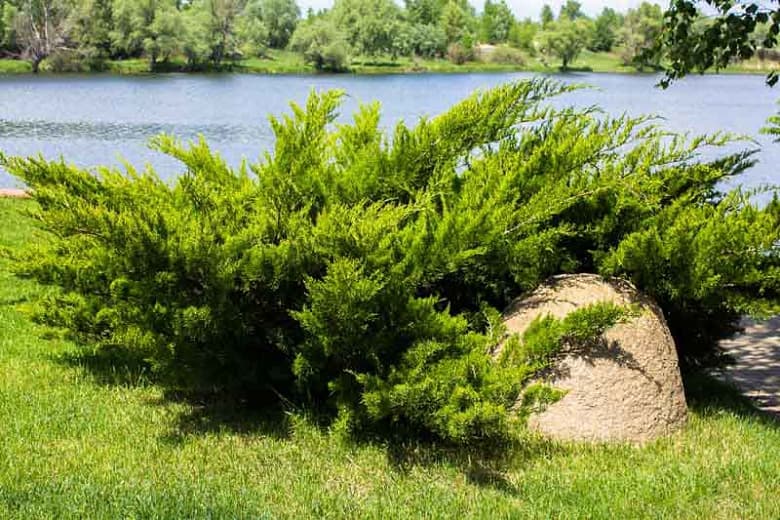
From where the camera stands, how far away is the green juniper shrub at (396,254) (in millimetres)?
4027

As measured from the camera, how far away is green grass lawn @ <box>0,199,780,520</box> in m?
3.60

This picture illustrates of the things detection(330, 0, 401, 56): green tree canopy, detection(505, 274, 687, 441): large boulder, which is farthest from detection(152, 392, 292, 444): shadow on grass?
detection(330, 0, 401, 56): green tree canopy

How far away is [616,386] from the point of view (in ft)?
14.4

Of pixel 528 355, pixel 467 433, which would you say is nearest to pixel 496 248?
pixel 528 355

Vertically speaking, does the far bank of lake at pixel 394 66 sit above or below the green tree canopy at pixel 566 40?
below

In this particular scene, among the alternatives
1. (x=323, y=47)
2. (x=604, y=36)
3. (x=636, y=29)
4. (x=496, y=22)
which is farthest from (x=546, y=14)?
(x=323, y=47)

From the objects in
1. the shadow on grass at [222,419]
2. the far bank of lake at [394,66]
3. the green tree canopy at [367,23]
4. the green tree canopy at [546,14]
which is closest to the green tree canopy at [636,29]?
the far bank of lake at [394,66]

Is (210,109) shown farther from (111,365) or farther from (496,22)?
(496,22)

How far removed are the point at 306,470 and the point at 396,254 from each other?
3.73ft

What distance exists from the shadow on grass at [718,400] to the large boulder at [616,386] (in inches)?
26.4

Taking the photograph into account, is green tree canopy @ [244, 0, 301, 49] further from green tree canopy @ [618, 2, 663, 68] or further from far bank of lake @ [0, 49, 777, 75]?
green tree canopy @ [618, 2, 663, 68]

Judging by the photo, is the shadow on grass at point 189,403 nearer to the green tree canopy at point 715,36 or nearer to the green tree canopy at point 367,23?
the green tree canopy at point 715,36

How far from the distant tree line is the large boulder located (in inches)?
1953

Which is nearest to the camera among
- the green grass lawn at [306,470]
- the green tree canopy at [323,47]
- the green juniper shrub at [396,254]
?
the green grass lawn at [306,470]
